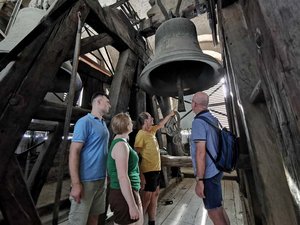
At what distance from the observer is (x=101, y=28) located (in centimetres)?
200

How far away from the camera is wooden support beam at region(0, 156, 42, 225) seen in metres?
1.02

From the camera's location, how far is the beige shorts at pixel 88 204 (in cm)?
139

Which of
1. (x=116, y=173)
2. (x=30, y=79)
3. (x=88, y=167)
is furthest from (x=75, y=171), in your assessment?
(x=30, y=79)

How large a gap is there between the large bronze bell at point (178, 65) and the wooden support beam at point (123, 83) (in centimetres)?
37

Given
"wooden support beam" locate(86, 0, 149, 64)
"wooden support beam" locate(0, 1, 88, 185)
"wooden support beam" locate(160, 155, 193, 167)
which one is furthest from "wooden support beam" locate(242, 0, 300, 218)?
"wooden support beam" locate(160, 155, 193, 167)

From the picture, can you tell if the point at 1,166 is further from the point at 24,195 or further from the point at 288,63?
the point at 288,63

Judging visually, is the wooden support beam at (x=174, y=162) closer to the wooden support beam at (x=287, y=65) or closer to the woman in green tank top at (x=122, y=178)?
the woman in green tank top at (x=122, y=178)

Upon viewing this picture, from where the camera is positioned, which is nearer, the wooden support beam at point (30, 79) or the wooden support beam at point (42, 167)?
the wooden support beam at point (30, 79)

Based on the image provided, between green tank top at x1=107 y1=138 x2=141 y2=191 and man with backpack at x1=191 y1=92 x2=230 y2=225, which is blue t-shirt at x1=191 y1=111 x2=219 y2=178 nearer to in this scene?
man with backpack at x1=191 y1=92 x2=230 y2=225

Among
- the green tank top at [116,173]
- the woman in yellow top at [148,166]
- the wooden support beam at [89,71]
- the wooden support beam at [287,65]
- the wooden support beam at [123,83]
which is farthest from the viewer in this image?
the wooden support beam at [89,71]

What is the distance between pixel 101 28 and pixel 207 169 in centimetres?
178

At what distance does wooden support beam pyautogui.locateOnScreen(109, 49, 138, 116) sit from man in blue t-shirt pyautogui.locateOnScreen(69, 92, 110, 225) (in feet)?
1.29

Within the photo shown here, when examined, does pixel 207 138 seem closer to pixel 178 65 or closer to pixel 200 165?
pixel 200 165

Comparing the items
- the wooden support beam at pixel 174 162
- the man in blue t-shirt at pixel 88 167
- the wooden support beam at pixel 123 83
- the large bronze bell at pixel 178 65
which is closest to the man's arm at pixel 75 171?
the man in blue t-shirt at pixel 88 167
